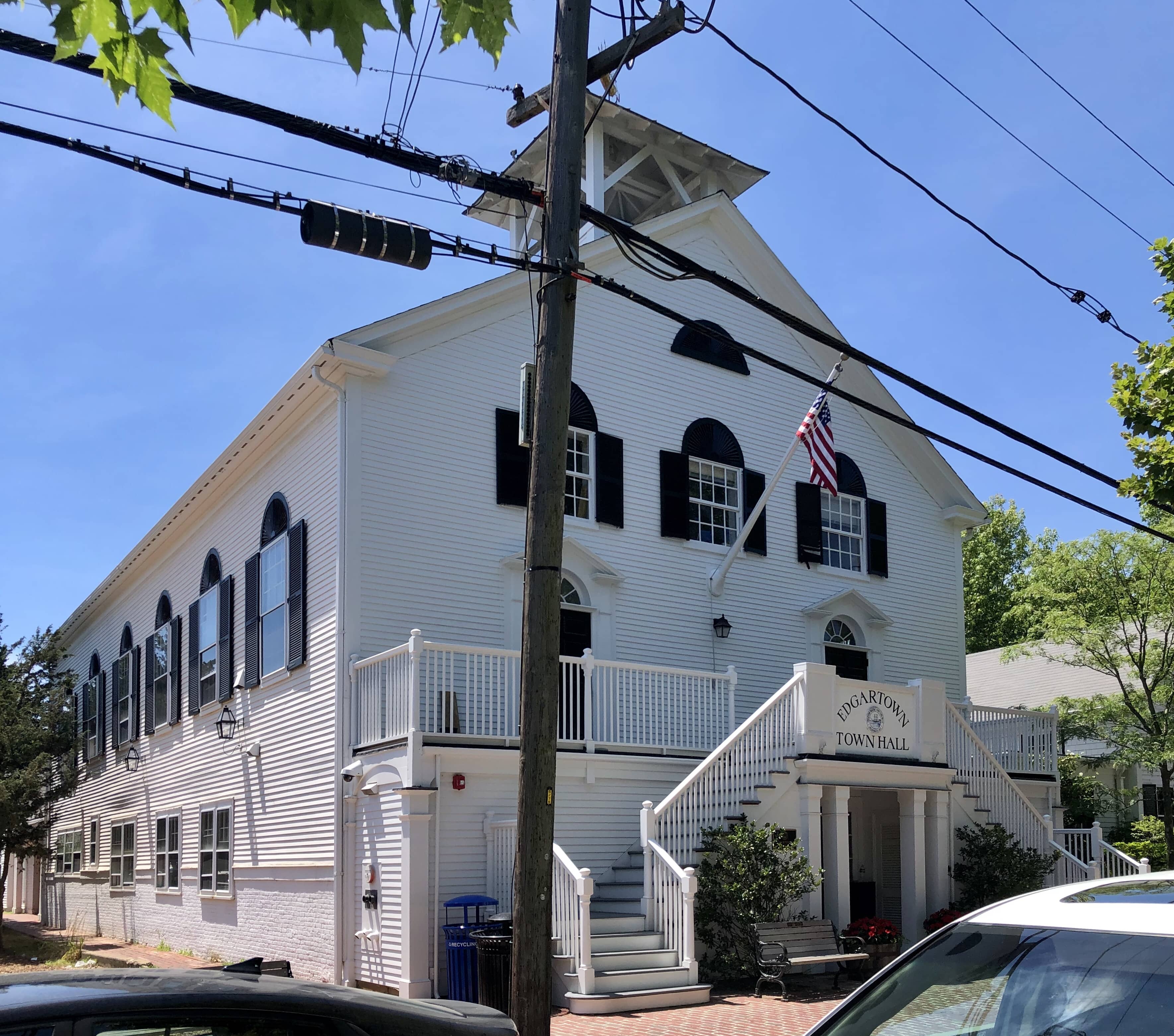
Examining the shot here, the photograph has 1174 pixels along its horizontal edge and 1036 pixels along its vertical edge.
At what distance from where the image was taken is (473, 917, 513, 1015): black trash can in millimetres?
12820

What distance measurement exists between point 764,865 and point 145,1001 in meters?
11.8

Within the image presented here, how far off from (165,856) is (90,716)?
380 inches

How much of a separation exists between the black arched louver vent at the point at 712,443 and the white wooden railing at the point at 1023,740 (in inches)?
217

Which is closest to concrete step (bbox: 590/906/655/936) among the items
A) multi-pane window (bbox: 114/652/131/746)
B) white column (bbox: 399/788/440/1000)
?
white column (bbox: 399/788/440/1000)

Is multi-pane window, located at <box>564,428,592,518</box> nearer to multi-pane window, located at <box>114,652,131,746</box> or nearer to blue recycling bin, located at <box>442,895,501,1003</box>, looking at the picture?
blue recycling bin, located at <box>442,895,501,1003</box>

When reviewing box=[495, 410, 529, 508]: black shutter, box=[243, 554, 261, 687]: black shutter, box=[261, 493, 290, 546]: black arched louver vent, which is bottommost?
box=[243, 554, 261, 687]: black shutter

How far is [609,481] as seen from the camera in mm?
19094

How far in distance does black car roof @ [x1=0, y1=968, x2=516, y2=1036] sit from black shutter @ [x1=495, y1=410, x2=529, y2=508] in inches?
522

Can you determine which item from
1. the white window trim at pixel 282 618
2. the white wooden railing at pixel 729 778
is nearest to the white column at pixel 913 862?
the white wooden railing at pixel 729 778

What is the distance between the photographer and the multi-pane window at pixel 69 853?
1275 inches

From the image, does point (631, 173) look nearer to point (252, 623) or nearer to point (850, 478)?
point (850, 478)

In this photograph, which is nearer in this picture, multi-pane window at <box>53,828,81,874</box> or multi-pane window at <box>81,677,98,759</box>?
multi-pane window at <box>81,677,98,759</box>

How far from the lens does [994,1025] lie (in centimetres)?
400

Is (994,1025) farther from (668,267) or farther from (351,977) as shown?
(668,267)
